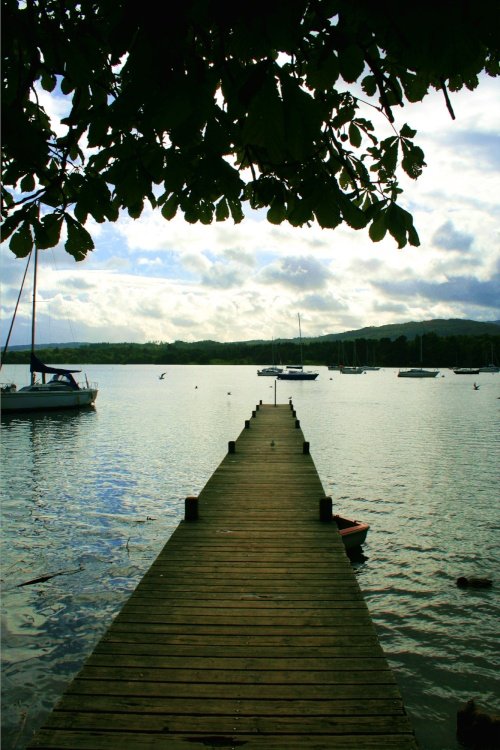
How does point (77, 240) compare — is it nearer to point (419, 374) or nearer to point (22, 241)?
point (22, 241)

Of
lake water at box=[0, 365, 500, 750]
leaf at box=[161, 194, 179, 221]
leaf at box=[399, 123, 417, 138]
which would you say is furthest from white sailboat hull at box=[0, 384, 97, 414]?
leaf at box=[399, 123, 417, 138]

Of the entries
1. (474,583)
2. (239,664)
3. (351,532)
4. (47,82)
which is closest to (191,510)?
(351,532)

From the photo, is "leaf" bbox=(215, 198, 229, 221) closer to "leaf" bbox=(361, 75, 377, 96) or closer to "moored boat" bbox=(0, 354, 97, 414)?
"leaf" bbox=(361, 75, 377, 96)

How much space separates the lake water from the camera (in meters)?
7.53

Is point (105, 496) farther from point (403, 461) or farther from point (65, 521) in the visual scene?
point (403, 461)

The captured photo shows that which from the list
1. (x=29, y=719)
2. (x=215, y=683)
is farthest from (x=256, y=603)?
(x=29, y=719)

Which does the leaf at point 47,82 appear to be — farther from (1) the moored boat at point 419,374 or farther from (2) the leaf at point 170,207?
(1) the moored boat at point 419,374

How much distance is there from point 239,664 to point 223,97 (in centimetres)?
472

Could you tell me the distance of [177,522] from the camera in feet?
49.7

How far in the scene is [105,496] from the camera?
722 inches

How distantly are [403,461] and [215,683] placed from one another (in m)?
22.2

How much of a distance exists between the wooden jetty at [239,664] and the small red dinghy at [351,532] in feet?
8.59

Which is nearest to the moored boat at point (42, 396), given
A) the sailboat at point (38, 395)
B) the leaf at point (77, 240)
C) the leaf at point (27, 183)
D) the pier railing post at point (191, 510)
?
the sailboat at point (38, 395)

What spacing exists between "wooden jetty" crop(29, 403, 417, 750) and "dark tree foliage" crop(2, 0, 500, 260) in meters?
3.57
